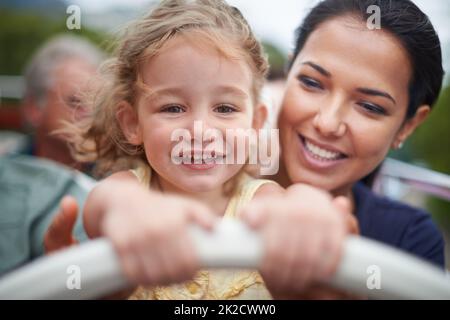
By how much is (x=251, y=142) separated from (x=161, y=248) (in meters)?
0.29

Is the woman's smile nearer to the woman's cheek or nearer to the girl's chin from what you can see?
the woman's cheek

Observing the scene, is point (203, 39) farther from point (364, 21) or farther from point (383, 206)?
point (383, 206)

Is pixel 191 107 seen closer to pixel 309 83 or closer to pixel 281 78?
pixel 309 83

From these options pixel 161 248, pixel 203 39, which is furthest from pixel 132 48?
pixel 161 248

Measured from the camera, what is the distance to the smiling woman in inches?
27.3

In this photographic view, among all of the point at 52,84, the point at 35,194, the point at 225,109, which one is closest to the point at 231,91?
the point at 225,109

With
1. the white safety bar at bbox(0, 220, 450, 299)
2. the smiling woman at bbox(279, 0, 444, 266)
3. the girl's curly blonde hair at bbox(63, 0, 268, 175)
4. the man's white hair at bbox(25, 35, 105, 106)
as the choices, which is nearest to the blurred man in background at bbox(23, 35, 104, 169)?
the man's white hair at bbox(25, 35, 105, 106)

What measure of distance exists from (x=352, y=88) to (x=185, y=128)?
0.22m

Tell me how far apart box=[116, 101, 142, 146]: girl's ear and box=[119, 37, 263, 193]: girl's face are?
0.03m

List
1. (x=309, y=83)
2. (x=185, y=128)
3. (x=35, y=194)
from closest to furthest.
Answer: (x=185, y=128) < (x=309, y=83) < (x=35, y=194)

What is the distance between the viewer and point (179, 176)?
2.11ft

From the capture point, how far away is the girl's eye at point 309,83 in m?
0.72

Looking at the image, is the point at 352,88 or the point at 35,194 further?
the point at 35,194

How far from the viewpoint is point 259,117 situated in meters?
0.73
